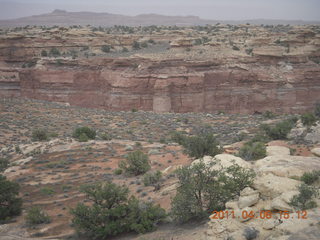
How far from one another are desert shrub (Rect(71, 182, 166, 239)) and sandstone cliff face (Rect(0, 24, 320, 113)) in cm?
2464

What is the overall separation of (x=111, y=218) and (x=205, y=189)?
2.92 meters

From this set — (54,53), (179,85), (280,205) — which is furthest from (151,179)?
(54,53)

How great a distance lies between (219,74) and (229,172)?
26326mm

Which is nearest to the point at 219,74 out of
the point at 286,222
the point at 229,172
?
the point at 229,172

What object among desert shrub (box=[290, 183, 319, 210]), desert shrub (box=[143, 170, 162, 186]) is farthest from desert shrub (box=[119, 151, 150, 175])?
desert shrub (box=[290, 183, 319, 210])

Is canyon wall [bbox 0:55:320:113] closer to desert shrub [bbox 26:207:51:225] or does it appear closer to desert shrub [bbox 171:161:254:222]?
desert shrub [bbox 26:207:51:225]

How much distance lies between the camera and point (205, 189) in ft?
31.2

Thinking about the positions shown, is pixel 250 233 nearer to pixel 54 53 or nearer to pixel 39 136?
pixel 39 136

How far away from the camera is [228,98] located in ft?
117

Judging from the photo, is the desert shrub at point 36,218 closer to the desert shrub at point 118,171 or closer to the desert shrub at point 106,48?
the desert shrub at point 118,171

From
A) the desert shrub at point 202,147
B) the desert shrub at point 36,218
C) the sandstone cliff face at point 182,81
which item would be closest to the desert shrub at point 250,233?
the desert shrub at point 36,218

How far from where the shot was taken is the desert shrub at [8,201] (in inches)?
450

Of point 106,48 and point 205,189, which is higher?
point 106,48

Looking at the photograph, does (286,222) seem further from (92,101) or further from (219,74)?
(92,101)
